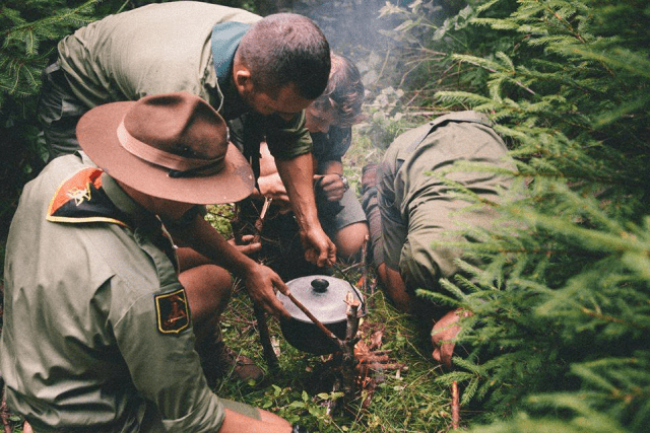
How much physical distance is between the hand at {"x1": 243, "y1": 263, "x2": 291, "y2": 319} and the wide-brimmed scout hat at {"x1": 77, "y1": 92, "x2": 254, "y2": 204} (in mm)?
855

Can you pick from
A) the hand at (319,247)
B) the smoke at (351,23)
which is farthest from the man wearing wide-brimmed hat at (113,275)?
the smoke at (351,23)

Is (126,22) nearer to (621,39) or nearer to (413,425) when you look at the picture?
(621,39)

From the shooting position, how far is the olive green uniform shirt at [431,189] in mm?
2680

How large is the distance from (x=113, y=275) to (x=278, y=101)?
4.30ft

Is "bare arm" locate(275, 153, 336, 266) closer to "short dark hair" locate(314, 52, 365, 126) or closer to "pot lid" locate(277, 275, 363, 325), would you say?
"pot lid" locate(277, 275, 363, 325)

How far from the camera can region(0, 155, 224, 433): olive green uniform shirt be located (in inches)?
64.7

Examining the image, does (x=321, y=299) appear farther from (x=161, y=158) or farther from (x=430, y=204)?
(x=161, y=158)

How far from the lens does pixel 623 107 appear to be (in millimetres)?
1112

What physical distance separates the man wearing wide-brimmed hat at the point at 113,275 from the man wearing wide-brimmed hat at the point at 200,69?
1.86 feet

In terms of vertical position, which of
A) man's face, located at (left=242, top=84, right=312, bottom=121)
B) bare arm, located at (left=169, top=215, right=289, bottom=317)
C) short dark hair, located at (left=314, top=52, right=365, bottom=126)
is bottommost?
bare arm, located at (left=169, top=215, right=289, bottom=317)

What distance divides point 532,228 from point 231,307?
283 centimetres

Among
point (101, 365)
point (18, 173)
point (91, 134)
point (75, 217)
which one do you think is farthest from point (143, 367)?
point (18, 173)

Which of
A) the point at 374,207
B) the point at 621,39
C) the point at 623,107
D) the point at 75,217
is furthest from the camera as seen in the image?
the point at 374,207

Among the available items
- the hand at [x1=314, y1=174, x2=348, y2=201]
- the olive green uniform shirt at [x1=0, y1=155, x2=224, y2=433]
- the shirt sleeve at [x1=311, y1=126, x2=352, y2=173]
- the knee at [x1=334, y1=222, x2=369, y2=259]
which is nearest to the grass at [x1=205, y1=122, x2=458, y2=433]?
the knee at [x1=334, y1=222, x2=369, y2=259]
